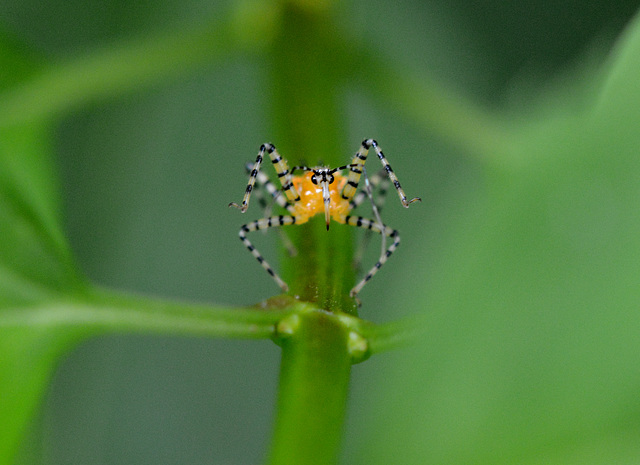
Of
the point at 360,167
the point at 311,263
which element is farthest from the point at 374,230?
the point at 311,263

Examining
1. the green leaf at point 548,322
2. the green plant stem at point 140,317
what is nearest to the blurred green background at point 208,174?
the green plant stem at point 140,317

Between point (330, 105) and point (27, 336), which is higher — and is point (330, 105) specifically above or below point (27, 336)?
above

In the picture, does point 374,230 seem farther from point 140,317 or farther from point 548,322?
point 548,322

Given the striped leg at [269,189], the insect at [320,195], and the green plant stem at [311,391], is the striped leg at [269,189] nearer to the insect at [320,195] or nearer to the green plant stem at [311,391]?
the insect at [320,195]

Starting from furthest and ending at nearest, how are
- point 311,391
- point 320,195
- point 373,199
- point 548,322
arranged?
point 373,199, point 320,195, point 311,391, point 548,322

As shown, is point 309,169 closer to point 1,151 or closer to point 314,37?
point 314,37

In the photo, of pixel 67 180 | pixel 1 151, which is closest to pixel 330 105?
pixel 1 151

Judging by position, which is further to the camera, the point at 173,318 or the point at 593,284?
the point at 173,318
